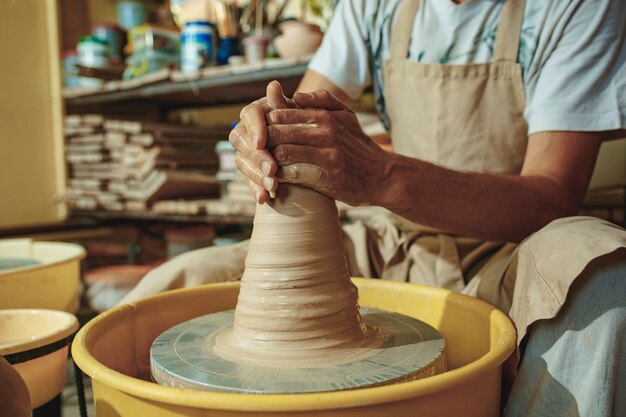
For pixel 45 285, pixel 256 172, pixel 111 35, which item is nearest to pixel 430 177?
pixel 256 172

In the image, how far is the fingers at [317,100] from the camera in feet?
2.97

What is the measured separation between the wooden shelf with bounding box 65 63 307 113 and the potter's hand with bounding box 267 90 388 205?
1.09m

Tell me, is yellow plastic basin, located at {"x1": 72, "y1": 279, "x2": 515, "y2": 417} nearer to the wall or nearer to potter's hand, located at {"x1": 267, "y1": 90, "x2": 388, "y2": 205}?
potter's hand, located at {"x1": 267, "y1": 90, "x2": 388, "y2": 205}

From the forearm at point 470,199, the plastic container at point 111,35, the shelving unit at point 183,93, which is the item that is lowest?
the forearm at point 470,199

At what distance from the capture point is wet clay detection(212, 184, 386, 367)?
0.84 m

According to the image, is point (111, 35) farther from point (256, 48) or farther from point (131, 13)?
point (256, 48)

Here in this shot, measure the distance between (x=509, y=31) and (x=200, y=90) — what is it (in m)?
1.59

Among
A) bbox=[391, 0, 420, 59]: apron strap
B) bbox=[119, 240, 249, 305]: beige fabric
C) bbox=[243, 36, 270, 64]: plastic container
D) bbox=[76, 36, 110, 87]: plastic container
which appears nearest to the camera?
bbox=[119, 240, 249, 305]: beige fabric

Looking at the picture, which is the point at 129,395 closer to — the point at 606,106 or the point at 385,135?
the point at 606,106

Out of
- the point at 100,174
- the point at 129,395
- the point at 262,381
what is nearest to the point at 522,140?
the point at 262,381

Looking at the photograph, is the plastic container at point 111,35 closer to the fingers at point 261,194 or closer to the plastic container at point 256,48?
the plastic container at point 256,48

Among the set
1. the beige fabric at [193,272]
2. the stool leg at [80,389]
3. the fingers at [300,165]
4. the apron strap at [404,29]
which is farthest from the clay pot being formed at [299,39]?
the stool leg at [80,389]

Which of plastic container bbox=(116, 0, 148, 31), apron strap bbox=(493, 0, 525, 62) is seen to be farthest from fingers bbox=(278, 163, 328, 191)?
plastic container bbox=(116, 0, 148, 31)

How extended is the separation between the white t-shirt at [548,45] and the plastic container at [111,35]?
5.92ft
